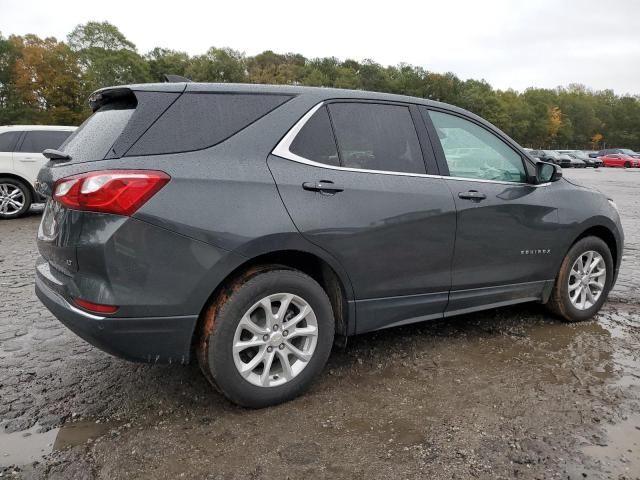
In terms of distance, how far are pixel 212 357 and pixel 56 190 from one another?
1171 mm

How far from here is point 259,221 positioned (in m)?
2.66

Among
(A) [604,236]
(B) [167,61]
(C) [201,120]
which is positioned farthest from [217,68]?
(C) [201,120]

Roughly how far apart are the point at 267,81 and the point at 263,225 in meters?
68.0

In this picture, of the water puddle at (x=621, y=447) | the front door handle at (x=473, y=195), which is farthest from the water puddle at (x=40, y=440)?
the front door handle at (x=473, y=195)

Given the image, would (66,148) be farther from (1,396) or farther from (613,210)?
(613,210)

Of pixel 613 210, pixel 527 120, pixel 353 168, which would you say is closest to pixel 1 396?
pixel 353 168

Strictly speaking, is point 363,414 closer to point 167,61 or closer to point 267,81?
point 267,81

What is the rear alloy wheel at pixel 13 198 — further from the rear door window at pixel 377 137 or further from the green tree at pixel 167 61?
the green tree at pixel 167 61

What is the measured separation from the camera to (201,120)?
108 inches

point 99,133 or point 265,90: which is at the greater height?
point 265,90

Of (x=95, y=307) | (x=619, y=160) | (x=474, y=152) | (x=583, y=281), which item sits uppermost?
(x=474, y=152)

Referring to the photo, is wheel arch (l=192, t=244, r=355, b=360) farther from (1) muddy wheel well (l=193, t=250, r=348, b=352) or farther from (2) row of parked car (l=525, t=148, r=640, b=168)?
(2) row of parked car (l=525, t=148, r=640, b=168)

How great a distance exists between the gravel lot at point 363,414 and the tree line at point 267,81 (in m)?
36.3

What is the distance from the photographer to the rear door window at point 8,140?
9.92m
